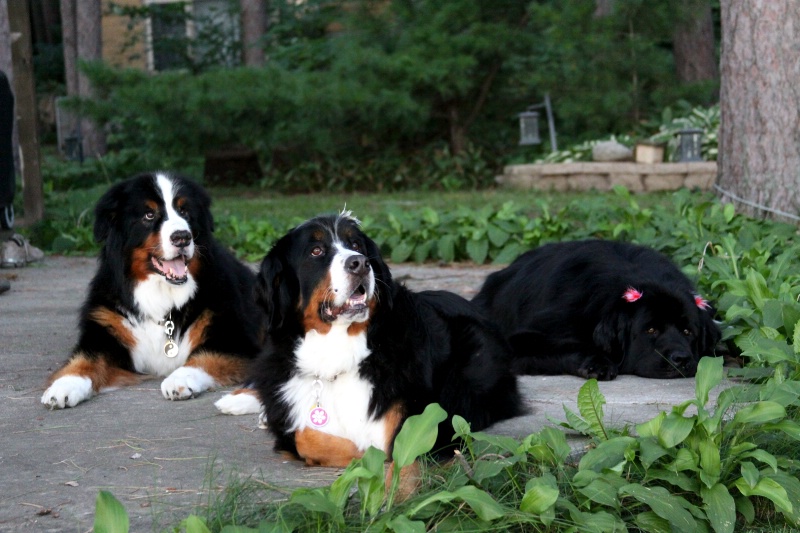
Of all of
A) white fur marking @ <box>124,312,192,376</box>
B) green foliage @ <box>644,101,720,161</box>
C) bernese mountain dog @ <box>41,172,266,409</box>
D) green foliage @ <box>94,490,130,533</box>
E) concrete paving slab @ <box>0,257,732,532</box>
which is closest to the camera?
green foliage @ <box>94,490,130,533</box>

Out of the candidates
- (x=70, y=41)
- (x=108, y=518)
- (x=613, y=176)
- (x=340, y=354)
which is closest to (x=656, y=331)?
(x=340, y=354)

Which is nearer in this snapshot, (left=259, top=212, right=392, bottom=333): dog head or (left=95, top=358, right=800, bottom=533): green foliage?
(left=95, top=358, right=800, bottom=533): green foliage

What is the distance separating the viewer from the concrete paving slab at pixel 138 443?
333 cm

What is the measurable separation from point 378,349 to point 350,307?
242mm

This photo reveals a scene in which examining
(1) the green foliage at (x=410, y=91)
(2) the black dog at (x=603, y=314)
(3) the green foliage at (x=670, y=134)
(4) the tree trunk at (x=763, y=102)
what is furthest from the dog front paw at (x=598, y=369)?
(1) the green foliage at (x=410, y=91)

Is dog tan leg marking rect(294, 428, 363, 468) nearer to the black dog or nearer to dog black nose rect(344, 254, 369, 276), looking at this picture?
dog black nose rect(344, 254, 369, 276)

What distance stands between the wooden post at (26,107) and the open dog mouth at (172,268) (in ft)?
18.7

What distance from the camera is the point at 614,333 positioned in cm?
531

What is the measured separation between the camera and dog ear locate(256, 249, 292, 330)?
13.0 feet

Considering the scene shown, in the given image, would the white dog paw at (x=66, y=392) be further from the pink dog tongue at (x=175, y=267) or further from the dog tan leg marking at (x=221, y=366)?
the pink dog tongue at (x=175, y=267)

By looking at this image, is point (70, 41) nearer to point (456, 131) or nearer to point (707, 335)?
point (456, 131)

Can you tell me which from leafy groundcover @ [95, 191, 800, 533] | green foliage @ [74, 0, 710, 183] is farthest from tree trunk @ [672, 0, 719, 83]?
leafy groundcover @ [95, 191, 800, 533]

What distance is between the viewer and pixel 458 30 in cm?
1545

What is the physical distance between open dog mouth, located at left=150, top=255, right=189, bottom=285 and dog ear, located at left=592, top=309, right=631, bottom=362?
2.21m
